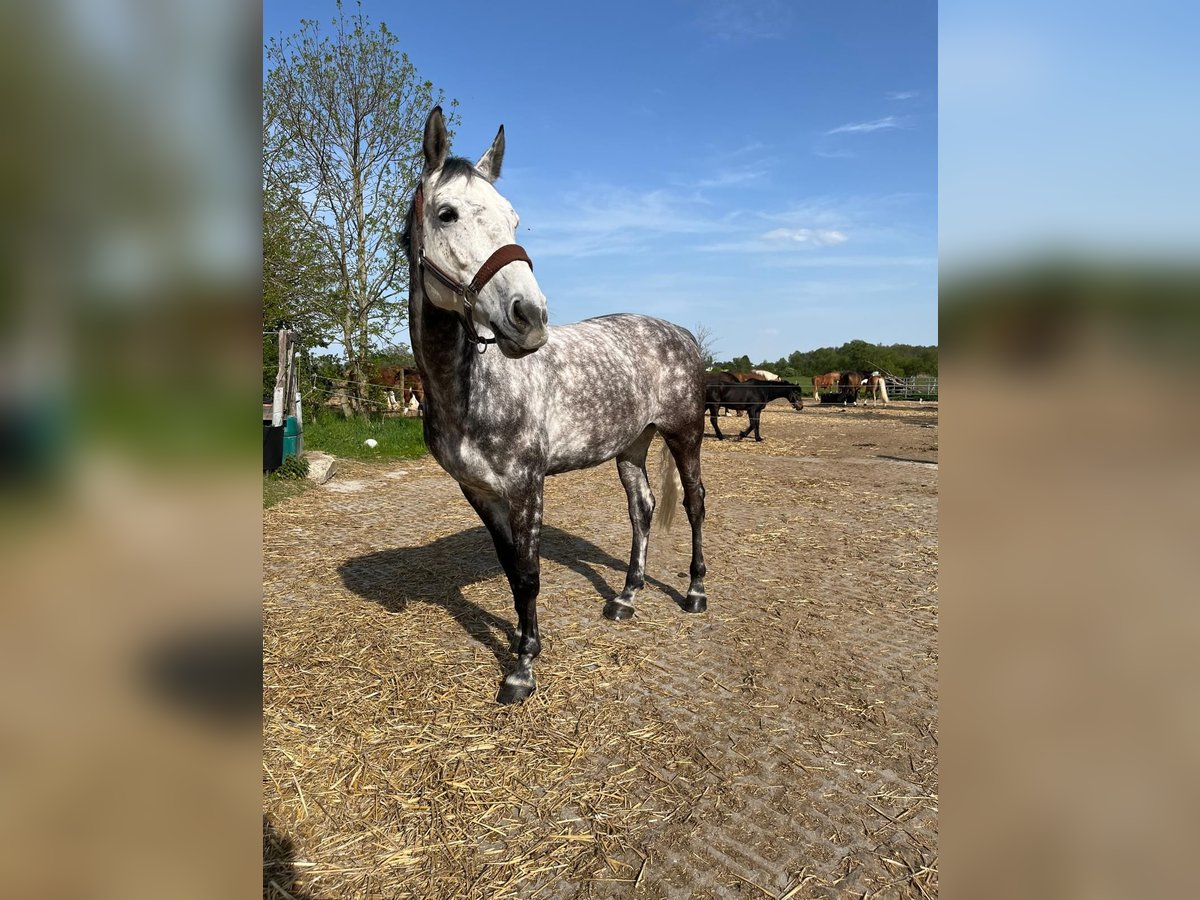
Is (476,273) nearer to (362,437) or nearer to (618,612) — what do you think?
(618,612)

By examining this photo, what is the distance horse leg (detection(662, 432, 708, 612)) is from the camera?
14.3 ft

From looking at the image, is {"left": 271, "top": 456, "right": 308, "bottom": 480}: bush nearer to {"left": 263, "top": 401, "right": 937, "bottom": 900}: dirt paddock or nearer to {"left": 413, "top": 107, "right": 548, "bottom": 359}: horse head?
{"left": 263, "top": 401, "right": 937, "bottom": 900}: dirt paddock

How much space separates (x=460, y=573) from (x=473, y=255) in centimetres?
314

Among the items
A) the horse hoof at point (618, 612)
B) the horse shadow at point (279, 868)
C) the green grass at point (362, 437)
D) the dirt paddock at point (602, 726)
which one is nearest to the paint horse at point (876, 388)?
the green grass at point (362, 437)

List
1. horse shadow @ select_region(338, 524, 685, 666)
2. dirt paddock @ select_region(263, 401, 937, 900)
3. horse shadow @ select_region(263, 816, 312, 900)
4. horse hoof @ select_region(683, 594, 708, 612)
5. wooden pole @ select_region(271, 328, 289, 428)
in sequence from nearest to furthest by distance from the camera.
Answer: horse shadow @ select_region(263, 816, 312, 900)
dirt paddock @ select_region(263, 401, 937, 900)
horse shadow @ select_region(338, 524, 685, 666)
horse hoof @ select_region(683, 594, 708, 612)
wooden pole @ select_region(271, 328, 289, 428)

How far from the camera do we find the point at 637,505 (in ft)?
15.0

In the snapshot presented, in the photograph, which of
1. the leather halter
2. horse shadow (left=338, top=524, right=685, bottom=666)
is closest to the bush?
horse shadow (left=338, top=524, right=685, bottom=666)

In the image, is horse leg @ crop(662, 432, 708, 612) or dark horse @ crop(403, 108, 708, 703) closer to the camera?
dark horse @ crop(403, 108, 708, 703)

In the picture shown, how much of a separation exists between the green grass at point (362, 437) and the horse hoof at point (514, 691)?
7.75m

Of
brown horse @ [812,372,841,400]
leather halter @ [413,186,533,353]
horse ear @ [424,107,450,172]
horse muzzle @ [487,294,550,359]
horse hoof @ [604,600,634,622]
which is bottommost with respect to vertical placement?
horse hoof @ [604,600,634,622]
